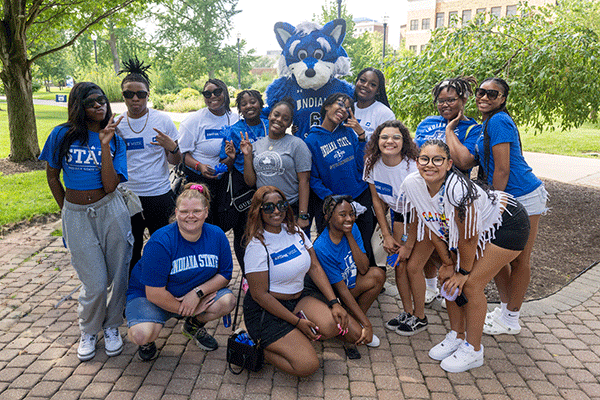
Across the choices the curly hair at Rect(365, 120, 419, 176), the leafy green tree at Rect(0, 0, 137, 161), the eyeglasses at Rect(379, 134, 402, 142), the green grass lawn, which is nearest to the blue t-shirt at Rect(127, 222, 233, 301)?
the curly hair at Rect(365, 120, 419, 176)

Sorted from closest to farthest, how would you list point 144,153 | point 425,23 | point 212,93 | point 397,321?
1. point 144,153
2. point 397,321
3. point 212,93
4. point 425,23

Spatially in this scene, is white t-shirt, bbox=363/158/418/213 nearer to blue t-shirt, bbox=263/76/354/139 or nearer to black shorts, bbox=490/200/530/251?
black shorts, bbox=490/200/530/251

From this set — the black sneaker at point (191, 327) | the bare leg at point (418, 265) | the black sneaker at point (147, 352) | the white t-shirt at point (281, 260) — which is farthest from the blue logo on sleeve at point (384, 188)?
the black sneaker at point (147, 352)

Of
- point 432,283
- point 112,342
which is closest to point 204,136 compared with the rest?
point 112,342

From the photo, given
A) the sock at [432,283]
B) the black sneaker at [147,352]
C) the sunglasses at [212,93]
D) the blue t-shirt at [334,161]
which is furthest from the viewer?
the sock at [432,283]

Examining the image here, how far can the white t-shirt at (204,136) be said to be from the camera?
439cm

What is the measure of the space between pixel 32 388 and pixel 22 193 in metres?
6.06

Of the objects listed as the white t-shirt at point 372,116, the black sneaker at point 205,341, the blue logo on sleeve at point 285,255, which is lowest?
the black sneaker at point 205,341

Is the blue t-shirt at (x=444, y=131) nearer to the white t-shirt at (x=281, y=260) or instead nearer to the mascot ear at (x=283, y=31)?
the white t-shirt at (x=281, y=260)

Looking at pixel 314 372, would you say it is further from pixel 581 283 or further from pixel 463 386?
pixel 581 283

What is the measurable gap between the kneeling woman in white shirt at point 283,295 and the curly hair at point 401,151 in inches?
36.5

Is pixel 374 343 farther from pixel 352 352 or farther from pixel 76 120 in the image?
pixel 76 120

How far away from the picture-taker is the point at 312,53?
Answer: 4.86 meters

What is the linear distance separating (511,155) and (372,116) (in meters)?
1.40
